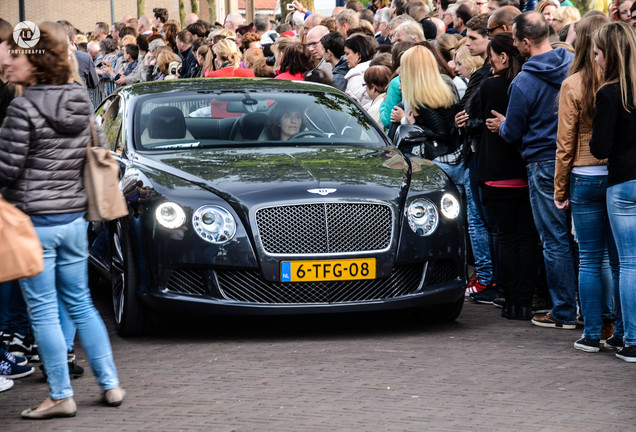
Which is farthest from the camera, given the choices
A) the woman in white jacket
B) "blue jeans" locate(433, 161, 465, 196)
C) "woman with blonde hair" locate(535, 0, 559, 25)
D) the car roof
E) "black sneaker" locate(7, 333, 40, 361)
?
the woman in white jacket

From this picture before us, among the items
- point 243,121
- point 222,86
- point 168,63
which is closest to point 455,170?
point 243,121

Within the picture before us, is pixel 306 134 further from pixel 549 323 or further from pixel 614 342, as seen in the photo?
pixel 614 342

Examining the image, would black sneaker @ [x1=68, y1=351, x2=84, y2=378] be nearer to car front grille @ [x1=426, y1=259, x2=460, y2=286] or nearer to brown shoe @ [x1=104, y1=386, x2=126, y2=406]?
brown shoe @ [x1=104, y1=386, x2=126, y2=406]

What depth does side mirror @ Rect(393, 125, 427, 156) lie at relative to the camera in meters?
8.54

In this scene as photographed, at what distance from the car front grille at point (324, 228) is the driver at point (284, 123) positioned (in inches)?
54.9

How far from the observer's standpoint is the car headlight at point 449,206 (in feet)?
24.0

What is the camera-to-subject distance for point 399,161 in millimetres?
7801

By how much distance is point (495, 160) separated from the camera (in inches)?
310

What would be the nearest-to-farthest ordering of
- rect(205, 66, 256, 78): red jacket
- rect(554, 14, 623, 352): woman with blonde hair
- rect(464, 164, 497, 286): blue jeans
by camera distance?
rect(554, 14, 623, 352): woman with blonde hair
rect(464, 164, 497, 286): blue jeans
rect(205, 66, 256, 78): red jacket

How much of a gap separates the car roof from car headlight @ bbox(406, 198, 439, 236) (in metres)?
1.90

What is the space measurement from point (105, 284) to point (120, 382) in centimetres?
371

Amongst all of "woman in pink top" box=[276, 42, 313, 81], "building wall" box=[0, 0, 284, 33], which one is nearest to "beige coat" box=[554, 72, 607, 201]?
"woman in pink top" box=[276, 42, 313, 81]

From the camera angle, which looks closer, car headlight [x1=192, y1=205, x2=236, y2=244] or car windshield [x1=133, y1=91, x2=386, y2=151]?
car headlight [x1=192, y1=205, x2=236, y2=244]

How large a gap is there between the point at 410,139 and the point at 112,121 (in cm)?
232
